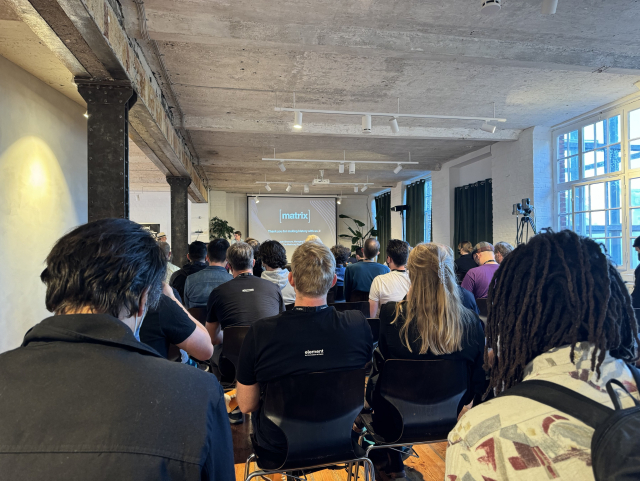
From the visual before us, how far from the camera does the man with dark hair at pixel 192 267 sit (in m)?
3.81

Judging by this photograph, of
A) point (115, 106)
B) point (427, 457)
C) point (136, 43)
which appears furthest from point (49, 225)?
point (427, 457)

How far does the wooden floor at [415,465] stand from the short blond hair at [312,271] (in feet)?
3.91

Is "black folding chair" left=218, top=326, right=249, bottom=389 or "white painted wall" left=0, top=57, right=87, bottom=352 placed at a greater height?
"white painted wall" left=0, top=57, right=87, bottom=352

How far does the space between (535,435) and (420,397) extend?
3.87ft

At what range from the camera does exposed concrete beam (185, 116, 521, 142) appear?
6516mm

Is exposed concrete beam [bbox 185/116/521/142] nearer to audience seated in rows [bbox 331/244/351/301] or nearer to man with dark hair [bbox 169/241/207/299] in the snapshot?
audience seated in rows [bbox 331/244/351/301]

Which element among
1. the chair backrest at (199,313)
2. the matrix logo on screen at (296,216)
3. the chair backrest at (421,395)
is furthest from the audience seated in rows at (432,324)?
the matrix logo on screen at (296,216)

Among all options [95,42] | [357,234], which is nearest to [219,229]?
[357,234]

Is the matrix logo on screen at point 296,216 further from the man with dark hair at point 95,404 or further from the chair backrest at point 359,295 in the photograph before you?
the man with dark hair at point 95,404

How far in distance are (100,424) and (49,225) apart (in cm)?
437

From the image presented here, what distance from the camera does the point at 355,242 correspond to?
50.9ft

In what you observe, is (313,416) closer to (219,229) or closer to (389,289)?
(389,289)

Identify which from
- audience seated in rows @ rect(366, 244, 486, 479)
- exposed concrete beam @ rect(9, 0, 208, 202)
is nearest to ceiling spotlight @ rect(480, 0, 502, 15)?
audience seated in rows @ rect(366, 244, 486, 479)

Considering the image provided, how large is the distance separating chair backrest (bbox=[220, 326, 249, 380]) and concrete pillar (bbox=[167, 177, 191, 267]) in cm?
659
